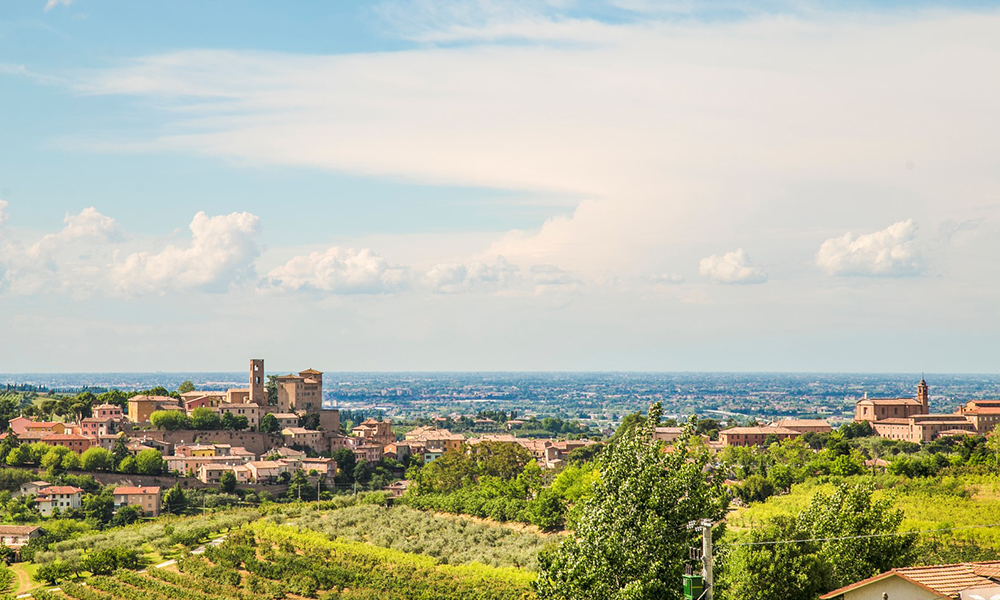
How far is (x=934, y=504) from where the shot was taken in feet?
133

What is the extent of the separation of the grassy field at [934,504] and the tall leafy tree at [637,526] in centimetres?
1656

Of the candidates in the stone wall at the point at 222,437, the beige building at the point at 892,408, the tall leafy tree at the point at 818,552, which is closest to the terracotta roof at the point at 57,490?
the stone wall at the point at 222,437

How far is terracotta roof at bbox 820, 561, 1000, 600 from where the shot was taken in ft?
50.2

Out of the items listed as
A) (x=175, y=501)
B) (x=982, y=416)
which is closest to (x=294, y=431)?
(x=175, y=501)

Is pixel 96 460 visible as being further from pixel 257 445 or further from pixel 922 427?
pixel 922 427

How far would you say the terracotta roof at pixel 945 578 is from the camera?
15.3 metres

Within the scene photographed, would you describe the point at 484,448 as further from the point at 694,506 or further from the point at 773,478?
the point at 694,506

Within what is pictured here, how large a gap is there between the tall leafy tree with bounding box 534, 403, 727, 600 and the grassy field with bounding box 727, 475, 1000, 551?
16.6 metres

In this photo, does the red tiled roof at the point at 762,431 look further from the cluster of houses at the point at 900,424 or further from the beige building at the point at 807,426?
the beige building at the point at 807,426

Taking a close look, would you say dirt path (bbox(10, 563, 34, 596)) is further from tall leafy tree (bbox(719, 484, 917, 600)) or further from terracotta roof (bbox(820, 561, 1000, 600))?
terracotta roof (bbox(820, 561, 1000, 600))

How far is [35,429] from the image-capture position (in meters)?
76.9

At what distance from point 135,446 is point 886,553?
66.6 meters

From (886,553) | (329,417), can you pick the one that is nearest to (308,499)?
(329,417)

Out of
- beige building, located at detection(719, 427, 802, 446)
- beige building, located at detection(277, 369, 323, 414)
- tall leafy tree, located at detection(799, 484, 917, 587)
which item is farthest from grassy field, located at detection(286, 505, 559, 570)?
beige building, located at detection(719, 427, 802, 446)
